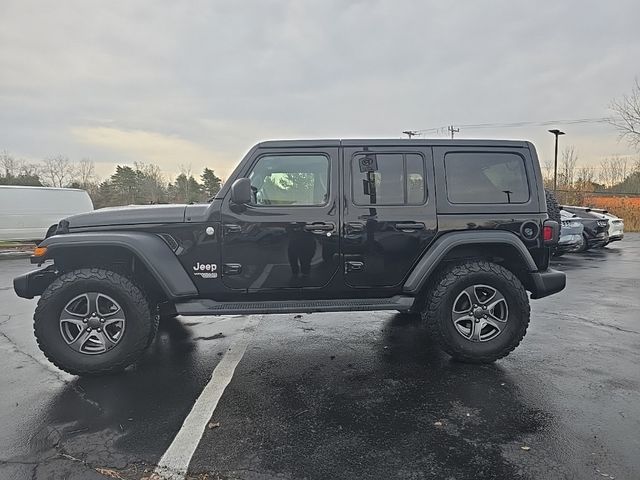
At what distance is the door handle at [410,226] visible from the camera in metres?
4.03

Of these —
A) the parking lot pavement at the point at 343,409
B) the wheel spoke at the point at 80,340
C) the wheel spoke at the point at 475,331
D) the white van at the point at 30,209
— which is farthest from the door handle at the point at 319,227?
the white van at the point at 30,209

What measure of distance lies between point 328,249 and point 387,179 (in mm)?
867

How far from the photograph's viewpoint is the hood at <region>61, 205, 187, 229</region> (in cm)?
387

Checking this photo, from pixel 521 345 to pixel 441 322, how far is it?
120 cm

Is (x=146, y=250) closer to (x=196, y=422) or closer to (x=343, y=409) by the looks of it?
(x=196, y=422)

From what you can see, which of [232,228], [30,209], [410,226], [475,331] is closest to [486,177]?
[410,226]

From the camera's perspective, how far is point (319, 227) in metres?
3.96

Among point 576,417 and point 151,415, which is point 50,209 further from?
point 576,417

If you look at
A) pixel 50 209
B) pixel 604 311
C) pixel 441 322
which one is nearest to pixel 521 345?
pixel 441 322

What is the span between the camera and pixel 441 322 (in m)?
3.95

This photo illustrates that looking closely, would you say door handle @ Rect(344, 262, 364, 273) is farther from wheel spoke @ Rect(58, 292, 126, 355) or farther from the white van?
the white van

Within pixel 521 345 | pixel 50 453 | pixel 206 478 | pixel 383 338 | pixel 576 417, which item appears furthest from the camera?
pixel 383 338

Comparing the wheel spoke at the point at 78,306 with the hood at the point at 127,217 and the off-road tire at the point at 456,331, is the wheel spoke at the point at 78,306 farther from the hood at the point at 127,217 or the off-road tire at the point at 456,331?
the off-road tire at the point at 456,331

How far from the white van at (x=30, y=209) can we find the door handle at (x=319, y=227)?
43.2 ft
